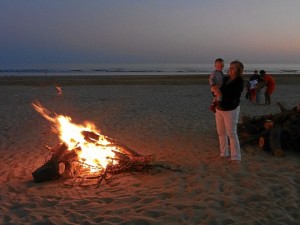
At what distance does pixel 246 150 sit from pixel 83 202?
13.4 feet

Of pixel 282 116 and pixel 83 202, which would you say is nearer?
pixel 83 202

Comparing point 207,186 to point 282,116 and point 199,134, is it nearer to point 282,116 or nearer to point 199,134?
point 282,116

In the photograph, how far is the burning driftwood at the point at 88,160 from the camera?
686 centimetres

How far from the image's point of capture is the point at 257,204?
5227 millimetres

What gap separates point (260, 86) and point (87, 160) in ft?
44.2

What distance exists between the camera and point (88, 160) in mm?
7410

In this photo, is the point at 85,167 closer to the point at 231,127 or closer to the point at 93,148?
the point at 93,148

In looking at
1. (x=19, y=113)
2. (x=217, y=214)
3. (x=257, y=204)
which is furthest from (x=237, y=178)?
(x=19, y=113)

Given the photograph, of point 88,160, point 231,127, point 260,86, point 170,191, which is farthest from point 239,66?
point 260,86

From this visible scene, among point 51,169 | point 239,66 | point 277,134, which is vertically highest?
point 239,66

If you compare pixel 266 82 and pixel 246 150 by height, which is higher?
pixel 266 82

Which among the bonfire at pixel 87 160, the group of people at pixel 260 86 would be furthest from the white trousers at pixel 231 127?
the group of people at pixel 260 86

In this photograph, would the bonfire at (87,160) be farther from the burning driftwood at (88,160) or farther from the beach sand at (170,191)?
the beach sand at (170,191)

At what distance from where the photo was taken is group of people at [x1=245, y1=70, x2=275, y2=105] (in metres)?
18.4
